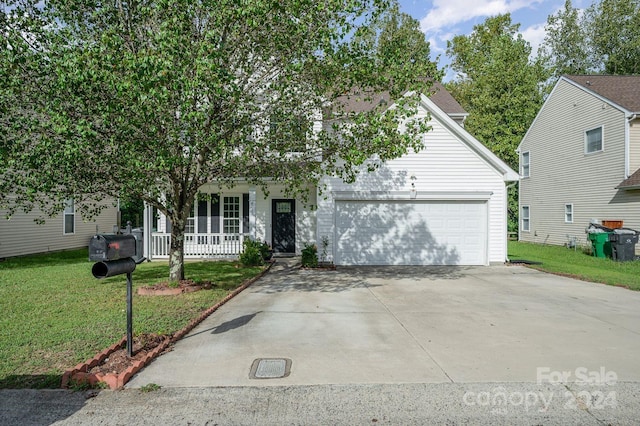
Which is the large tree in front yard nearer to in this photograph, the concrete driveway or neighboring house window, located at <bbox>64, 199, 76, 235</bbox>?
the concrete driveway

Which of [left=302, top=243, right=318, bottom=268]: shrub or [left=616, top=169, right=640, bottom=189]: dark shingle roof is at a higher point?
[left=616, top=169, right=640, bottom=189]: dark shingle roof

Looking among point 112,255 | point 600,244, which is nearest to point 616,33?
point 600,244

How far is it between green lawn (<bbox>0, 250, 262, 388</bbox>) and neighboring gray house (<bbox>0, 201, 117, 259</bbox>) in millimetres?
3740

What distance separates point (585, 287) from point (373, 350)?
25.0 feet

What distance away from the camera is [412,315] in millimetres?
7277

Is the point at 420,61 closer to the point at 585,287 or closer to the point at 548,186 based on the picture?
the point at 585,287

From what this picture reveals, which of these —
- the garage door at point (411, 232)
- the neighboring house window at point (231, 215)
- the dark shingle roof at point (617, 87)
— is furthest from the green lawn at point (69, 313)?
the dark shingle roof at point (617, 87)

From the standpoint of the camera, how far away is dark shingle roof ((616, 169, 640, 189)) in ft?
51.8

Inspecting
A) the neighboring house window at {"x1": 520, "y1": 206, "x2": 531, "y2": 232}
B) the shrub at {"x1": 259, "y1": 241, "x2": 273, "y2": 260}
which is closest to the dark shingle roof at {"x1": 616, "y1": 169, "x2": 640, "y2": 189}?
the neighboring house window at {"x1": 520, "y1": 206, "x2": 531, "y2": 232}

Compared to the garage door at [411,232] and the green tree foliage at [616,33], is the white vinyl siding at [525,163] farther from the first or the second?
the green tree foliage at [616,33]

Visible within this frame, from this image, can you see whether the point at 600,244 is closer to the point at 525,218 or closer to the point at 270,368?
the point at 525,218

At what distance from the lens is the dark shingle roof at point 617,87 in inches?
680

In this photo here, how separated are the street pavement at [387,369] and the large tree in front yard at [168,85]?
294 cm

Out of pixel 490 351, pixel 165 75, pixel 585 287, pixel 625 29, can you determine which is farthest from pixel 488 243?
pixel 625 29
